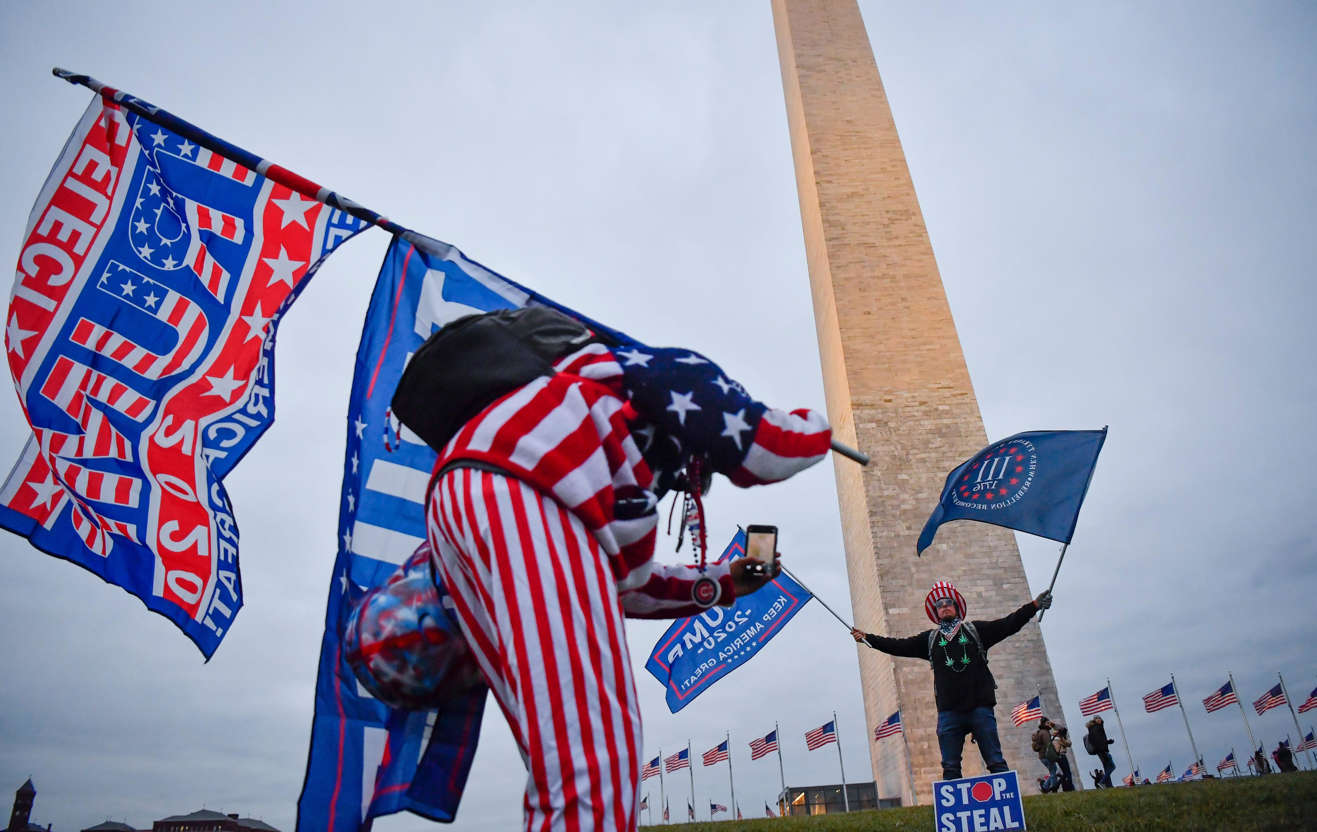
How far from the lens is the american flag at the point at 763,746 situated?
2030 centimetres

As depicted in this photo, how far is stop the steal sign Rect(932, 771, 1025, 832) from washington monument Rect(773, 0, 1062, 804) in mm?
10891

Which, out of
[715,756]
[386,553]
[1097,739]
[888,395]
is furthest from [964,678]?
[715,756]

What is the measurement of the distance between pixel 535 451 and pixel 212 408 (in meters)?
1.57

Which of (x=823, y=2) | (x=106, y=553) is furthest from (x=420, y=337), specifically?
(x=823, y=2)

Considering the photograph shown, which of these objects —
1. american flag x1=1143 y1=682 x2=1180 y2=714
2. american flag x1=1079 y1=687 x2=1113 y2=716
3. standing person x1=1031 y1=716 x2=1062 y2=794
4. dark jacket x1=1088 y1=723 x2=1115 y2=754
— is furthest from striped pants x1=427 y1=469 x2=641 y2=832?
american flag x1=1143 y1=682 x2=1180 y2=714

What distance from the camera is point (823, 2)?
74.6 feet

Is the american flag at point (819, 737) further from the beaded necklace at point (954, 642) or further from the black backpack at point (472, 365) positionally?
the black backpack at point (472, 365)

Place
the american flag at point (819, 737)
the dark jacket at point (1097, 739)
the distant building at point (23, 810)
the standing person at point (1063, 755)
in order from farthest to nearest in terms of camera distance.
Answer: the distant building at point (23, 810)
the american flag at point (819, 737)
the dark jacket at point (1097, 739)
the standing person at point (1063, 755)

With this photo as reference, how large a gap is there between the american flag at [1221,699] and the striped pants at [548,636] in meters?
25.8

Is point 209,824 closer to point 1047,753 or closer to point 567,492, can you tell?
point 1047,753

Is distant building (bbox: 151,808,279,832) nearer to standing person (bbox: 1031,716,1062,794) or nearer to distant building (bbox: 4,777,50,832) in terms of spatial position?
distant building (bbox: 4,777,50,832)

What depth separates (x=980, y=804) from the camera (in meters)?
3.82

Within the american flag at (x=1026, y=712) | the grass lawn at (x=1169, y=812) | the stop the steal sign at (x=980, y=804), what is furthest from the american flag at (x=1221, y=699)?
the stop the steal sign at (x=980, y=804)

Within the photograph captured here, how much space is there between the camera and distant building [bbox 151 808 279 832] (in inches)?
1756
